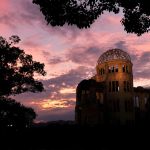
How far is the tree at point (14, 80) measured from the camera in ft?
127

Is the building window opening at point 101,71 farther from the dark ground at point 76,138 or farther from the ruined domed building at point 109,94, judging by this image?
the dark ground at point 76,138

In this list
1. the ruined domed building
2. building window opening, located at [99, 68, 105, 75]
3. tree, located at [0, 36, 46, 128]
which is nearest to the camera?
tree, located at [0, 36, 46, 128]

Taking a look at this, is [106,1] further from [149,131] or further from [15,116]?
[15,116]

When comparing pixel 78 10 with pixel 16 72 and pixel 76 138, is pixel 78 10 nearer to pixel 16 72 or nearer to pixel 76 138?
pixel 76 138

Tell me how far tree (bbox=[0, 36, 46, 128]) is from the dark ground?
18641 millimetres

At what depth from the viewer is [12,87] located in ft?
136

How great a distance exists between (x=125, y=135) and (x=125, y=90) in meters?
45.1

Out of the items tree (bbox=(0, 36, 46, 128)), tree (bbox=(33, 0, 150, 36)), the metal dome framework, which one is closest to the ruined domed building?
the metal dome framework

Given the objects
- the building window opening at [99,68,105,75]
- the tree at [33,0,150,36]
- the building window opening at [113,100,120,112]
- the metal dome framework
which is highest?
the metal dome framework

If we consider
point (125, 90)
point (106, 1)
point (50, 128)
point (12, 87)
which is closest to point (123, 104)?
point (125, 90)

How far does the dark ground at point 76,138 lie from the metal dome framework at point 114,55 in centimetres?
4504

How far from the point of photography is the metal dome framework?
62.7 metres

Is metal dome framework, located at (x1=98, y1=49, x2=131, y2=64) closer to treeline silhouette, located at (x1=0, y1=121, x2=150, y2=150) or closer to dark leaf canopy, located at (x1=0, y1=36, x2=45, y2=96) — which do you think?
dark leaf canopy, located at (x1=0, y1=36, x2=45, y2=96)

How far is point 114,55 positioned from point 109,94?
7.74 m
